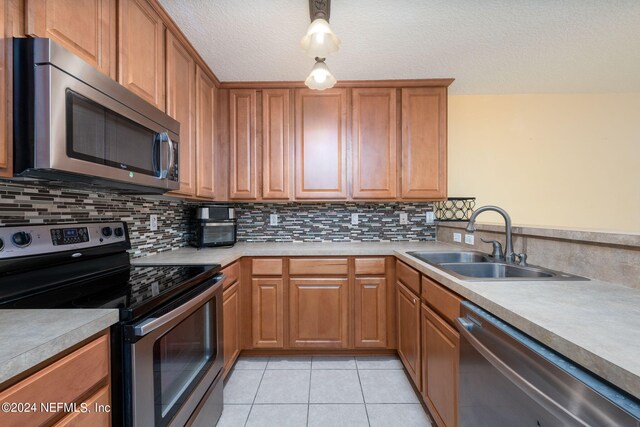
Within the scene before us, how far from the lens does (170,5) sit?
1.43 meters

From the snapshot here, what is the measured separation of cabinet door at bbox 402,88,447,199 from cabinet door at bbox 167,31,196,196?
5.41 ft

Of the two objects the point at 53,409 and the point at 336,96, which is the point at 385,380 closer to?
the point at 53,409

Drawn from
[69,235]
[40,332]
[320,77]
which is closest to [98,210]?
[69,235]

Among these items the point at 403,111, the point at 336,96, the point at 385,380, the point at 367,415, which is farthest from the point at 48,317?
the point at 403,111

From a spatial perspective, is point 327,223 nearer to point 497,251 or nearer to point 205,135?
point 205,135

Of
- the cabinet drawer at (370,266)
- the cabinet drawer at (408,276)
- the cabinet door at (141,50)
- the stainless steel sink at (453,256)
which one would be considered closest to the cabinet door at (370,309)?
the cabinet drawer at (370,266)

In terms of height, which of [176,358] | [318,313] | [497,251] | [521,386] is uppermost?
[497,251]

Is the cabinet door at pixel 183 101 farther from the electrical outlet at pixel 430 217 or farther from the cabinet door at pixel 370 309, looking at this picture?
the electrical outlet at pixel 430 217

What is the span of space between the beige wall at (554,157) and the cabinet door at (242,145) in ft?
6.32

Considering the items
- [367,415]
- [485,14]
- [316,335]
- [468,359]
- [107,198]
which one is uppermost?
[485,14]

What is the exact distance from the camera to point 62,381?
2.04ft

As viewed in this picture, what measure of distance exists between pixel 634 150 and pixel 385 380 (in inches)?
127

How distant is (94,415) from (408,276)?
5.20 feet

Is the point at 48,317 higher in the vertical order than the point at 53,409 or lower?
higher
